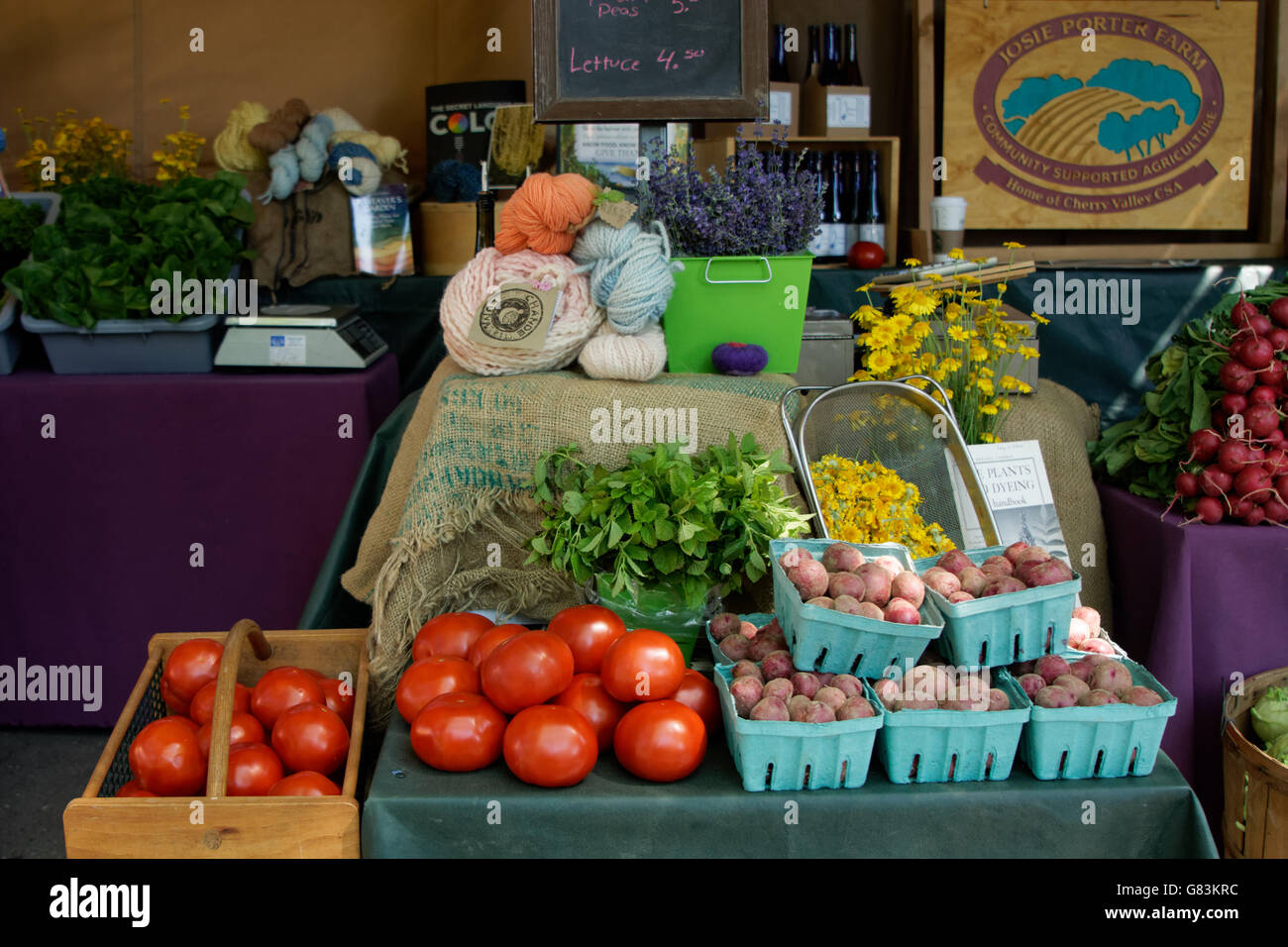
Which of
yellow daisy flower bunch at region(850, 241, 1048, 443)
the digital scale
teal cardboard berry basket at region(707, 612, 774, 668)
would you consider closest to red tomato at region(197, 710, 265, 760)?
teal cardboard berry basket at region(707, 612, 774, 668)

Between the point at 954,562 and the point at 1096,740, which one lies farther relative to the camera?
the point at 954,562

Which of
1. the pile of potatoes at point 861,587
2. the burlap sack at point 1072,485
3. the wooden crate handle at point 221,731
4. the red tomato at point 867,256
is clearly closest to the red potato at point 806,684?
the pile of potatoes at point 861,587

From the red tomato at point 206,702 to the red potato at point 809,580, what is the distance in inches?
36.9

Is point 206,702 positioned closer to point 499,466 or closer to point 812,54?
point 499,466

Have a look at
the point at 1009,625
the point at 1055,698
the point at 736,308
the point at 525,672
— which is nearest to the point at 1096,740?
the point at 1055,698

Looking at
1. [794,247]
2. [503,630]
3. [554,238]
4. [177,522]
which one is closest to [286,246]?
[177,522]

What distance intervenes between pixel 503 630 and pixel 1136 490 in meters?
1.62

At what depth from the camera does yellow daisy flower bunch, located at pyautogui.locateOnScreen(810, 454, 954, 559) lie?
216cm

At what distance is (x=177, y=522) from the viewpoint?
113 inches

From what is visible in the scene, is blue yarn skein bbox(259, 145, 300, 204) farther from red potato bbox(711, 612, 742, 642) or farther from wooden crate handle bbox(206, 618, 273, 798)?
red potato bbox(711, 612, 742, 642)

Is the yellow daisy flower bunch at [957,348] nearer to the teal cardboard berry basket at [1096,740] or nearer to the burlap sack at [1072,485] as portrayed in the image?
the burlap sack at [1072,485]

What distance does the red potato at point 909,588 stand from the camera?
1.63 m

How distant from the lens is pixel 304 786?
158 cm

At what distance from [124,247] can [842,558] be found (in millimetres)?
2198
